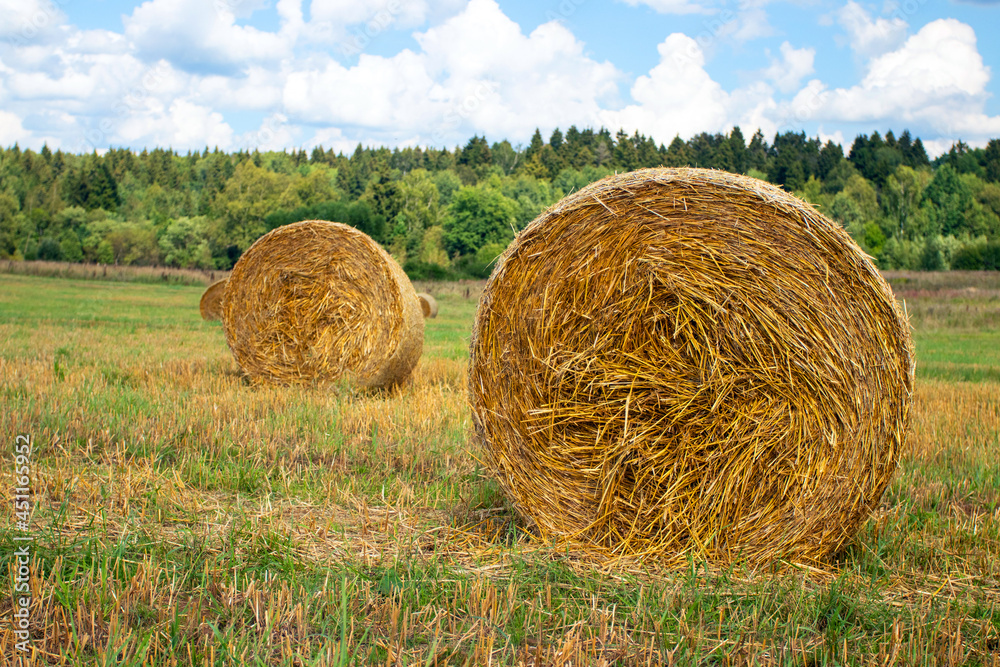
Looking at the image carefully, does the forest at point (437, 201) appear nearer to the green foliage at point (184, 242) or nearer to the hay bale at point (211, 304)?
the green foliage at point (184, 242)

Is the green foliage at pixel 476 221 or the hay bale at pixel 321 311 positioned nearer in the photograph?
the hay bale at pixel 321 311

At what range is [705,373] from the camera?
159 inches

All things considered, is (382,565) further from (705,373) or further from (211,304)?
(211,304)

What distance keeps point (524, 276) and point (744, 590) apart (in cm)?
208

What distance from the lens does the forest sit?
206 feet

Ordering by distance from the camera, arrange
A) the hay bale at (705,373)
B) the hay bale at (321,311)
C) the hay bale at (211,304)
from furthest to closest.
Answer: the hay bale at (211,304), the hay bale at (321,311), the hay bale at (705,373)

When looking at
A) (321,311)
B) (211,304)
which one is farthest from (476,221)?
(321,311)

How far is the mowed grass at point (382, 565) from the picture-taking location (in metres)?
2.90

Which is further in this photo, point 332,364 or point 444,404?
point 332,364

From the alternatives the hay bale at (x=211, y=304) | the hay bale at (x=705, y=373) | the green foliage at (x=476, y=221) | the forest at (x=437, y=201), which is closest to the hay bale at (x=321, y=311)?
the hay bale at (x=705, y=373)

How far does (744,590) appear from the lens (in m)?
3.55

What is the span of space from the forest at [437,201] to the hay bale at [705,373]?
39084 mm

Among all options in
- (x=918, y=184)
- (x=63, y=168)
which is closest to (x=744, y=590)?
(x=918, y=184)

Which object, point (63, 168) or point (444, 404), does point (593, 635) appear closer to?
point (444, 404)
